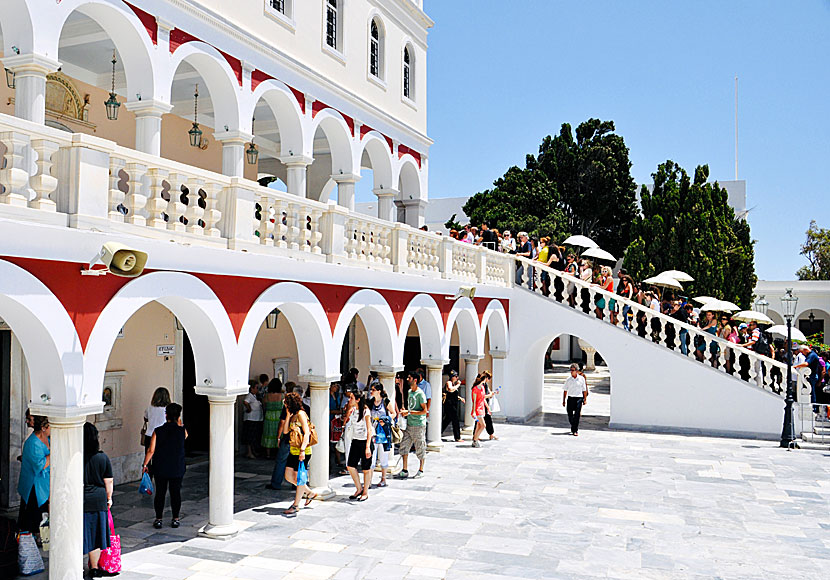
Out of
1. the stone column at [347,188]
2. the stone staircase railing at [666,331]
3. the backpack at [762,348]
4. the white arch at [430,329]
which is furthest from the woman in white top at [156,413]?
the backpack at [762,348]

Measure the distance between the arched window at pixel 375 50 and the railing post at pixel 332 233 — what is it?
6.90 meters

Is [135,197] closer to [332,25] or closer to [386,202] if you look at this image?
[332,25]

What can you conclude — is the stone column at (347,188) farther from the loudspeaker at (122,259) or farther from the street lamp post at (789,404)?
the street lamp post at (789,404)

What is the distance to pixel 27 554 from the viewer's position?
844 centimetres

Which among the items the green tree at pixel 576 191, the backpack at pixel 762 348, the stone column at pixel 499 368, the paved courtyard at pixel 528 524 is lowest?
the paved courtyard at pixel 528 524

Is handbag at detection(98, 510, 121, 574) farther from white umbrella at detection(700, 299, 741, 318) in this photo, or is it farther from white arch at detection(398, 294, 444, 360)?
white umbrella at detection(700, 299, 741, 318)

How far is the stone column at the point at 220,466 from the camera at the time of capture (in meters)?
10.1

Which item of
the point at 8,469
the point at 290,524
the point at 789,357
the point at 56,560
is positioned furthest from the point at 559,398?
the point at 56,560

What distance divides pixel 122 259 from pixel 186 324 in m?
2.38

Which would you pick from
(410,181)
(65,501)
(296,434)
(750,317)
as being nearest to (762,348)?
(750,317)

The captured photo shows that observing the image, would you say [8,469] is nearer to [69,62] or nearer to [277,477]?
[277,477]

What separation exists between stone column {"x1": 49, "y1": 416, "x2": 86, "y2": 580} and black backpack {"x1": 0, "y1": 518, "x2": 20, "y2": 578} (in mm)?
1224

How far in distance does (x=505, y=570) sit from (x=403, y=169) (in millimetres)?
13362

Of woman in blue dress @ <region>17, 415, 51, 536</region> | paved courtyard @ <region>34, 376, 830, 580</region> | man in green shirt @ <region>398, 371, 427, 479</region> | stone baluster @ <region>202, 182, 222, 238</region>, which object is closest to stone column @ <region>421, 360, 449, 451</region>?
paved courtyard @ <region>34, 376, 830, 580</region>
